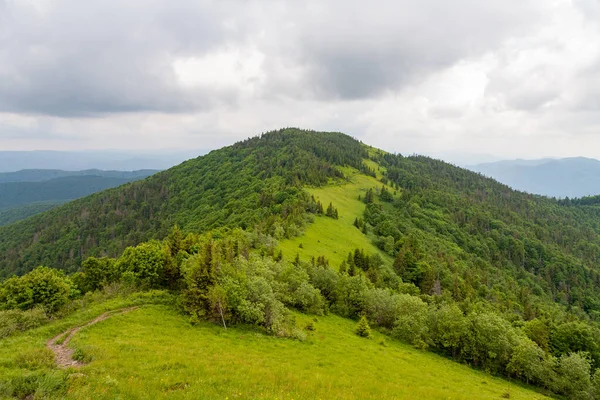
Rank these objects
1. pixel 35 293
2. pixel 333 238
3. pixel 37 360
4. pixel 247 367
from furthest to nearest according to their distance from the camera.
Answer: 1. pixel 333 238
2. pixel 35 293
3. pixel 247 367
4. pixel 37 360

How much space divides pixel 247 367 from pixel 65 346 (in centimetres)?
1707

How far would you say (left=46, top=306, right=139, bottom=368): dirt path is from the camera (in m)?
24.2

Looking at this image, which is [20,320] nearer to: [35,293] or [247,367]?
[35,293]

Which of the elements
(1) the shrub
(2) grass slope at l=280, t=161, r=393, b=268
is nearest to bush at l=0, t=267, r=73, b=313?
(2) grass slope at l=280, t=161, r=393, b=268

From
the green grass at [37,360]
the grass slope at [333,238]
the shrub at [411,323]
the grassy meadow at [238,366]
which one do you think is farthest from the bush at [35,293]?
the shrub at [411,323]

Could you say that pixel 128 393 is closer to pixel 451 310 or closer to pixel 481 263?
pixel 451 310

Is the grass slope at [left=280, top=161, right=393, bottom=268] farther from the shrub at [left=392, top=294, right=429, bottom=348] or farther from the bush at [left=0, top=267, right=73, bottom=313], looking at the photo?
the bush at [left=0, top=267, right=73, bottom=313]

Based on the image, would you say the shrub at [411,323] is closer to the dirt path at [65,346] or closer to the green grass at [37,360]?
the green grass at [37,360]

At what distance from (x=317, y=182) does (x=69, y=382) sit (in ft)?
561

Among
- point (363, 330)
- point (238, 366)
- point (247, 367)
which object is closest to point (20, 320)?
point (238, 366)

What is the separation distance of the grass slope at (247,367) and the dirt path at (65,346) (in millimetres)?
981

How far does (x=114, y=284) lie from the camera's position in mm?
47719

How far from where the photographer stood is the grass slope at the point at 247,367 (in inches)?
832

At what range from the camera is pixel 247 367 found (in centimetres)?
2641
